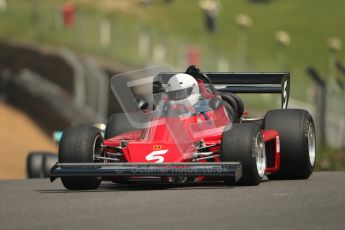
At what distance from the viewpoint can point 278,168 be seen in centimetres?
1575

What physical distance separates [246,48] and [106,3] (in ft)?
35.1

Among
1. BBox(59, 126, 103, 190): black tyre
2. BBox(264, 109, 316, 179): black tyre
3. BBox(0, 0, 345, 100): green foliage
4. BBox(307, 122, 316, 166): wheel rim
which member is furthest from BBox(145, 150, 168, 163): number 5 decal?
BBox(0, 0, 345, 100): green foliage

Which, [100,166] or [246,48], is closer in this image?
[100,166]

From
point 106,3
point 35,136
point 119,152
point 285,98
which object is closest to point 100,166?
point 119,152

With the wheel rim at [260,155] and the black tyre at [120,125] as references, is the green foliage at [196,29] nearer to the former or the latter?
the black tyre at [120,125]

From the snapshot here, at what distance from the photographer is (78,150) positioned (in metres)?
14.6

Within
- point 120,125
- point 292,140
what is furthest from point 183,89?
point 292,140

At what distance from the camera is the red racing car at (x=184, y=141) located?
14.1 metres

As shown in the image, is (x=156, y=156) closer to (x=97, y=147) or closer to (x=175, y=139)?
(x=175, y=139)

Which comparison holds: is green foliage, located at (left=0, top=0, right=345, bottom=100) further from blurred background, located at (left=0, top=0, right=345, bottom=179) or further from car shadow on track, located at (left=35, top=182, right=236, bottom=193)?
car shadow on track, located at (left=35, top=182, right=236, bottom=193)

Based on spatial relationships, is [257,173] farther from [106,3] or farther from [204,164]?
[106,3]

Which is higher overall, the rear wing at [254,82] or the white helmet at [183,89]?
the white helmet at [183,89]

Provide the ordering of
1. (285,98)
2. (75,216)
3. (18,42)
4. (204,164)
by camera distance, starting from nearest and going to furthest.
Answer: (75,216) → (204,164) → (285,98) → (18,42)

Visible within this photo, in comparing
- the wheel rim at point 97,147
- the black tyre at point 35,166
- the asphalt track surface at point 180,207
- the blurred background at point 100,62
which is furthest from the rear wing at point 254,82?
the blurred background at point 100,62
